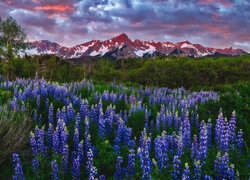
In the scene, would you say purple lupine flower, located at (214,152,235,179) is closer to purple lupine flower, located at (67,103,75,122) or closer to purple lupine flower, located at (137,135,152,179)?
purple lupine flower, located at (137,135,152,179)

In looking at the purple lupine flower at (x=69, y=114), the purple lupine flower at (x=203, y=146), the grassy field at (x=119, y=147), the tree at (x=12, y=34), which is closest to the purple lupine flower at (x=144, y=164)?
the grassy field at (x=119, y=147)

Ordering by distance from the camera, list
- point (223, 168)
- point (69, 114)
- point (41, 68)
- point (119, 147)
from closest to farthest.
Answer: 1. point (223, 168)
2. point (119, 147)
3. point (69, 114)
4. point (41, 68)

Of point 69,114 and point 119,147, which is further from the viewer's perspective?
point 69,114

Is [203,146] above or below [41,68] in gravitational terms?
below

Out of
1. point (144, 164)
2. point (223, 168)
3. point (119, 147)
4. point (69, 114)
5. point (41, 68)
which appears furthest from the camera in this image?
point (41, 68)

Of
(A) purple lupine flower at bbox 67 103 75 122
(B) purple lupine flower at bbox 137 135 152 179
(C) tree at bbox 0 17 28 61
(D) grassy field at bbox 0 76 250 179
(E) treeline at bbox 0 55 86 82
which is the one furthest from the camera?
(C) tree at bbox 0 17 28 61

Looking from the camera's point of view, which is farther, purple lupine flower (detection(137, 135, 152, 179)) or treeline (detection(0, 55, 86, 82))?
treeline (detection(0, 55, 86, 82))

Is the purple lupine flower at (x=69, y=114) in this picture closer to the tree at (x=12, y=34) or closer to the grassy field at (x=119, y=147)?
the grassy field at (x=119, y=147)

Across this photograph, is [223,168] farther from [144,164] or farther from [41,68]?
[41,68]

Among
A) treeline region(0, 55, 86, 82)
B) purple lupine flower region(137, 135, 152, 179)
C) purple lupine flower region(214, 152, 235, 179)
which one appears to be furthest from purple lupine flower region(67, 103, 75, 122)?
treeline region(0, 55, 86, 82)

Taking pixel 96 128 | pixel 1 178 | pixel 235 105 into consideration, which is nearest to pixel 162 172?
pixel 96 128

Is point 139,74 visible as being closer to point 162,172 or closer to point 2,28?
point 162,172

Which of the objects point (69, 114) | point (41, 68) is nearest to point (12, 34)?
point (41, 68)

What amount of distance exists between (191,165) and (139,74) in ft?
99.7
